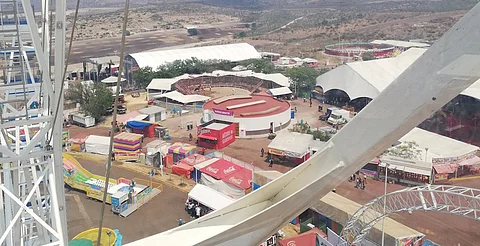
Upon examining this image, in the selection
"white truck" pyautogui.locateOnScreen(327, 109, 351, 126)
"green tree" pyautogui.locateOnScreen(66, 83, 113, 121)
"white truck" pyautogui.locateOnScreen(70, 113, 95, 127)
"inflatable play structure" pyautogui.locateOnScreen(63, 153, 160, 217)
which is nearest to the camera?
"inflatable play structure" pyautogui.locateOnScreen(63, 153, 160, 217)

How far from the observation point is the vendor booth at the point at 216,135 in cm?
1435

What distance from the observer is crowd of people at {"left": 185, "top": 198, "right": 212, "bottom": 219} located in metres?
9.43

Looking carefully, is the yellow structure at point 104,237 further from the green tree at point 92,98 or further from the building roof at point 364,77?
the building roof at point 364,77

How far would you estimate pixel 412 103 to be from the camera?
1830 mm

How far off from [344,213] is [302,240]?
1.03 metres

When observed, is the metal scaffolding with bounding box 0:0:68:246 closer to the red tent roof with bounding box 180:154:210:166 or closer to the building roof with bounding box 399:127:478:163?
the red tent roof with bounding box 180:154:210:166

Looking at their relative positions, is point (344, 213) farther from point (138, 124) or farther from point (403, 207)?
point (138, 124)

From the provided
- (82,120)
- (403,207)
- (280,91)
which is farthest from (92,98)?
(403,207)

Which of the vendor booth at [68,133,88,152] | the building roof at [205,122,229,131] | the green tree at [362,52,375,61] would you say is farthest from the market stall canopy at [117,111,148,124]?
the green tree at [362,52,375,61]

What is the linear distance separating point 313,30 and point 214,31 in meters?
16.7

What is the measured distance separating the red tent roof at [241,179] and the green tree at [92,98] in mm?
9345

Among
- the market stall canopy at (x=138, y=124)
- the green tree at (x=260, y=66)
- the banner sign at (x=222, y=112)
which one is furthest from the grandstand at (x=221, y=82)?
the market stall canopy at (x=138, y=124)

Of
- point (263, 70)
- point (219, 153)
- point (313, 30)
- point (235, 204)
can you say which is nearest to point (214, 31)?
point (313, 30)

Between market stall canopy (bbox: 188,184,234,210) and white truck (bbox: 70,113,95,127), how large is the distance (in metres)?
9.37
